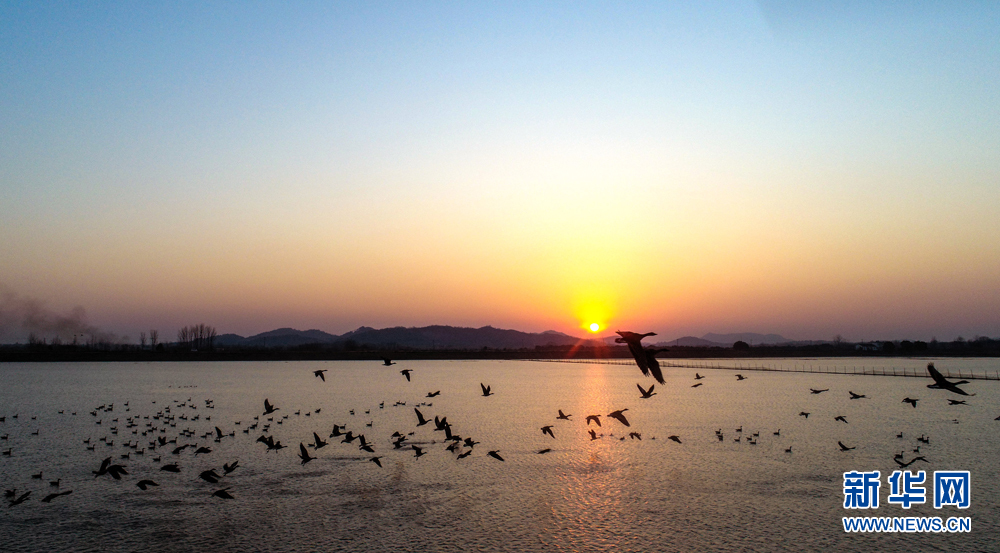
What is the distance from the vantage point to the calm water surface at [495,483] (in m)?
19.8

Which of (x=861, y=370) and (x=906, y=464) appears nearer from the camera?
(x=906, y=464)

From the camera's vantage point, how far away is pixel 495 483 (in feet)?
86.8

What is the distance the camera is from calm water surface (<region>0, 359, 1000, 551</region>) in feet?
64.8

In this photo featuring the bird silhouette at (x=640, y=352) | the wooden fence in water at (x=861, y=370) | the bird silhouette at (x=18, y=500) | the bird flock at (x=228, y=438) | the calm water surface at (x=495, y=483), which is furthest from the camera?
the wooden fence in water at (x=861, y=370)

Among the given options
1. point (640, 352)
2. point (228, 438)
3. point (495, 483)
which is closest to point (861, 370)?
point (495, 483)

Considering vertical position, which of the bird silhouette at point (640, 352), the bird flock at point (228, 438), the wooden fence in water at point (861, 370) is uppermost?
the bird silhouette at point (640, 352)

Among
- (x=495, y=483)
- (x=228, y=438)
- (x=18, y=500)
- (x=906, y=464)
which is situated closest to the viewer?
(x=18, y=500)

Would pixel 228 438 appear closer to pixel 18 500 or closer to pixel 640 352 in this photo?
pixel 18 500

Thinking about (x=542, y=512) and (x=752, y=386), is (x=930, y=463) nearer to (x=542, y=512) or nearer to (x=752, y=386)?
(x=542, y=512)

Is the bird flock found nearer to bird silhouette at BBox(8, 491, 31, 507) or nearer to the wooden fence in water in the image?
bird silhouette at BBox(8, 491, 31, 507)

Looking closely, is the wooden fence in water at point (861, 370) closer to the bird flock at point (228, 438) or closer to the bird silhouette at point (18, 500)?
the bird flock at point (228, 438)

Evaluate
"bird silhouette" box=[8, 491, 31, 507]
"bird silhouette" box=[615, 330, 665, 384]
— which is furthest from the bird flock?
"bird silhouette" box=[615, 330, 665, 384]

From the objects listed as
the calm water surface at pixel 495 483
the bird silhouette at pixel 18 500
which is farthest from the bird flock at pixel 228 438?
the calm water surface at pixel 495 483

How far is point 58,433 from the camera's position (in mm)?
39594
